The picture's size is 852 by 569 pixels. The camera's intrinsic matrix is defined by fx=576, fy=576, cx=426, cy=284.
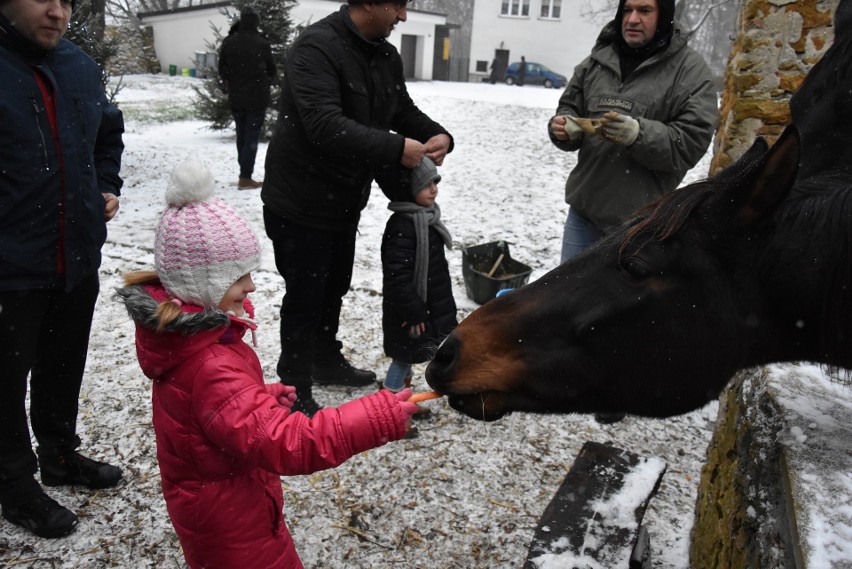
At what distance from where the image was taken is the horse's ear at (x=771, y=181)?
126cm

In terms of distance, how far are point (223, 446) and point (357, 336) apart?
111 inches

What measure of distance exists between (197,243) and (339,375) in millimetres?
2196

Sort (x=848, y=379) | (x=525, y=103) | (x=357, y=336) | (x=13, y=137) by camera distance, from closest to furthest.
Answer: (x=848, y=379)
(x=13, y=137)
(x=357, y=336)
(x=525, y=103)

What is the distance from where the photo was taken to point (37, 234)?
2.11m

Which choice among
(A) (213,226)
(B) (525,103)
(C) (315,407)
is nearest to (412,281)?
(C) (315,407)

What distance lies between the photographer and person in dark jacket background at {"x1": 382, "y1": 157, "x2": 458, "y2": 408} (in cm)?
290

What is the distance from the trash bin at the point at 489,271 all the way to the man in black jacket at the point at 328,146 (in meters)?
1.74

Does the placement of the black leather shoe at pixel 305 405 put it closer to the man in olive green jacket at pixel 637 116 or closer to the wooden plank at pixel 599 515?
the wooden plank at pixel 599 515

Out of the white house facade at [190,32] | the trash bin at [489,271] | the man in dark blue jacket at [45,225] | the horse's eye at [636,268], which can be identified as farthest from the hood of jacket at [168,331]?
the white house facade at [190,32]

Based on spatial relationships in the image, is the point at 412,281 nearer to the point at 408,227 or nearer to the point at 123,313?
the point at 408,227

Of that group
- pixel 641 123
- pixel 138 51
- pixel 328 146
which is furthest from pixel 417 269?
pixel 138 51

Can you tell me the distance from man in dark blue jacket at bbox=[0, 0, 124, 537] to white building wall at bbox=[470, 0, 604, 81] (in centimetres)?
3750

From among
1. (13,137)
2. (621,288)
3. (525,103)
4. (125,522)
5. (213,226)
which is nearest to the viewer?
(621,288)

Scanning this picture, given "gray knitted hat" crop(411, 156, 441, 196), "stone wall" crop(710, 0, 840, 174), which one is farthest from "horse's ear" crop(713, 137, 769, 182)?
"stone wall" crop(710, 0, 840, 174)
